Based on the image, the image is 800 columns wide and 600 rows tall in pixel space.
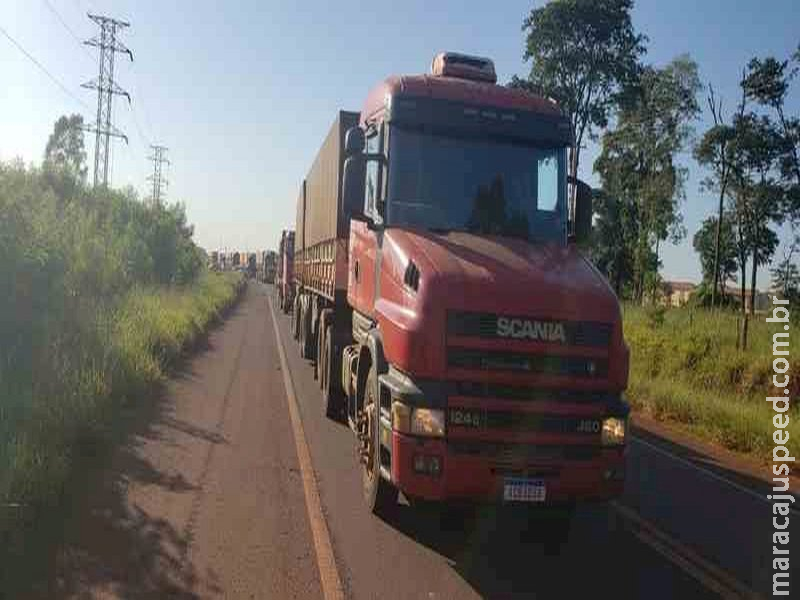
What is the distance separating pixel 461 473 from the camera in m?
5.54

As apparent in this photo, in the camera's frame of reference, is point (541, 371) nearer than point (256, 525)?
Yes

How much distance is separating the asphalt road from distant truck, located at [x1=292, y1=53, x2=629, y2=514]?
1.89 ft

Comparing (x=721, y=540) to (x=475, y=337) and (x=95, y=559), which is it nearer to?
(x=475, y=337)

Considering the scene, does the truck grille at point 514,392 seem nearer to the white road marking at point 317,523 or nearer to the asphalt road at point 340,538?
the asphalt road at point 340,538

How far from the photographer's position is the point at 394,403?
574cm

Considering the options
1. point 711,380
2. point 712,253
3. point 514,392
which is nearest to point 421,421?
point 514,392

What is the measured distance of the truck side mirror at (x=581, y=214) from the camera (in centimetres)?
735

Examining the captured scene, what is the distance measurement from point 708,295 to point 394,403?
1539 inches

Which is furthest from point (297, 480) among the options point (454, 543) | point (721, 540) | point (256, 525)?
point (721, 540)

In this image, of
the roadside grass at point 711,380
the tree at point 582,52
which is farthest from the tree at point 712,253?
the roadside grass at point 711,380

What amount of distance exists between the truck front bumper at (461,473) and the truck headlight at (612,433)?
277 millimetres

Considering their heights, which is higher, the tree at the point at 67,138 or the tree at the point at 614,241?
the tree at the point at 67,138

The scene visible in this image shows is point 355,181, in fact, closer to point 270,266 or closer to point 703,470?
point 703,470

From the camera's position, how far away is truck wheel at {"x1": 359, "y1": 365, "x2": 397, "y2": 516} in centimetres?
636
